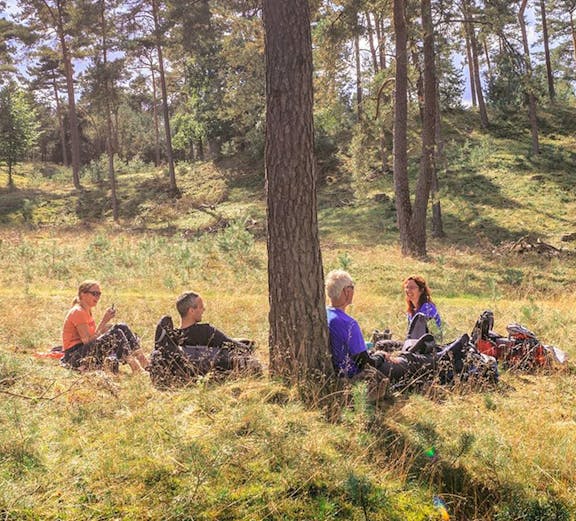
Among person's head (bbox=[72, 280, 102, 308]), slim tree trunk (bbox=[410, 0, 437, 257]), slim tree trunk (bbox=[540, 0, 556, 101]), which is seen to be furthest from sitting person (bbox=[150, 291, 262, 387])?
slim tree trunk (bbox=[540, 0, 556, 101])

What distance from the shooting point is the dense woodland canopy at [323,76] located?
15211mm

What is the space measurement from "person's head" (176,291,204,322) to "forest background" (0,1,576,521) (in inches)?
36.4

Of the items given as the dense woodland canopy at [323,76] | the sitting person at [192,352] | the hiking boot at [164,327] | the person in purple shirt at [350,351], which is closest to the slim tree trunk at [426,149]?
the dense woodland canopy at [323,76]

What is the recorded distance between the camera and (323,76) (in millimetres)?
16281

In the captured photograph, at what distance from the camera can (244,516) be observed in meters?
2.98

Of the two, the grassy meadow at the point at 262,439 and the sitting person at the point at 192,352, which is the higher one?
the sitting person at the point at 192,352

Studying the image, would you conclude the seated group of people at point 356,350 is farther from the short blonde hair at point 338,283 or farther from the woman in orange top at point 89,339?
the woman in orange top at point 89,339

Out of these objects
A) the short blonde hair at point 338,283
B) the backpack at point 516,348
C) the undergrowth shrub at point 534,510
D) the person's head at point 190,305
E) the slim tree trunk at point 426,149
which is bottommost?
the undergrowth shrub at point 534,510

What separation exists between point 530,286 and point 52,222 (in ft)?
85.6

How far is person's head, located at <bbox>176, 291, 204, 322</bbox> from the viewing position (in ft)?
17.7

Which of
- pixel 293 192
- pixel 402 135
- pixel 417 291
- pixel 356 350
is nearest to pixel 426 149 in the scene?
pixel 402 135

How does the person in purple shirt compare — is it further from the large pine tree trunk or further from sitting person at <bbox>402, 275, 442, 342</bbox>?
sitting person at <bbox>402, 275, 442, 342</bbox>

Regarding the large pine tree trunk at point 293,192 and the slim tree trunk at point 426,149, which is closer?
the large pine tree trunk at point 293,192

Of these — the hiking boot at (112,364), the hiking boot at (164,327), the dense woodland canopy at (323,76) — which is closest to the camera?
the hiking boot at (164,327)
